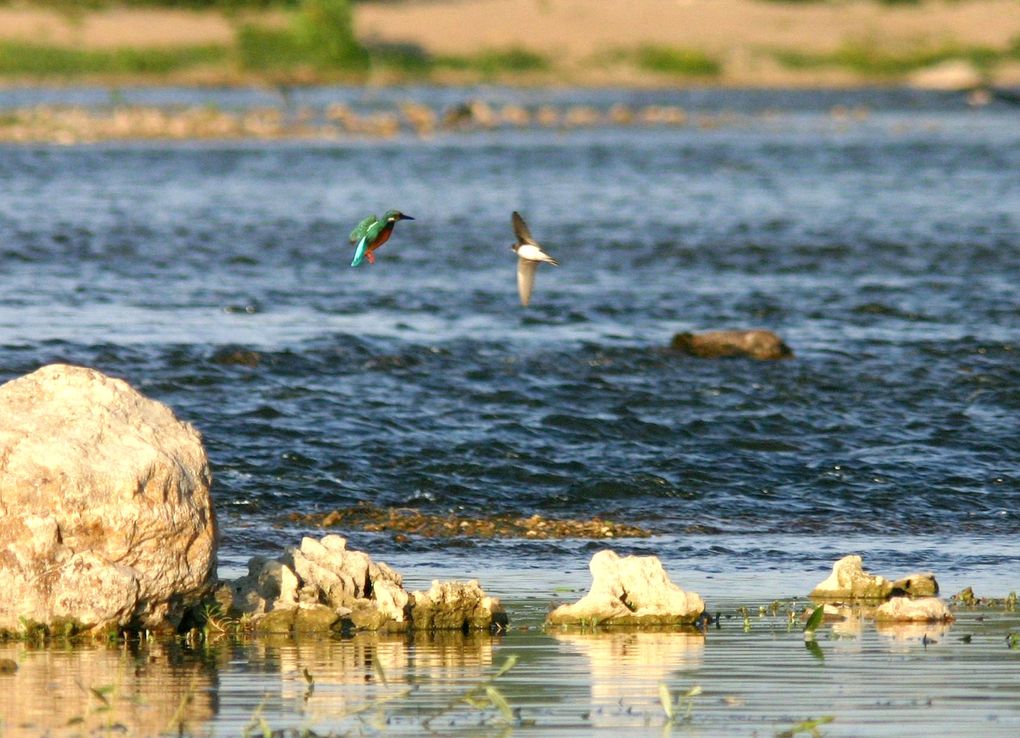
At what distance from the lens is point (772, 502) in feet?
42.0

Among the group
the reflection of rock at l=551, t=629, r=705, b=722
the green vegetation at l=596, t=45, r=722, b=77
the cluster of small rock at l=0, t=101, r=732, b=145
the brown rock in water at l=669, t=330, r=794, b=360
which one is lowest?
the reflection of rock at l=551, t=629, r=705, b=722

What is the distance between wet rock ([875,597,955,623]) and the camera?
8906mm

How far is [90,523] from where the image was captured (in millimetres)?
8219

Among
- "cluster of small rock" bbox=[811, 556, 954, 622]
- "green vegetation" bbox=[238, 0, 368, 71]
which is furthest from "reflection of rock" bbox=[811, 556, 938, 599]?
"green vegetation" bbox=[238, 0, 368, 71]

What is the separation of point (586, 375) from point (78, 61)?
235 feet

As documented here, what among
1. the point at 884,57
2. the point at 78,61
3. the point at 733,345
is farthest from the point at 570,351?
the point at 884,57

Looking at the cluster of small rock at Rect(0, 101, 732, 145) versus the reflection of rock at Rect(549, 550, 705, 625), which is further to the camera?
the cluster of small rock at Rect(0, 101, 732, 145)

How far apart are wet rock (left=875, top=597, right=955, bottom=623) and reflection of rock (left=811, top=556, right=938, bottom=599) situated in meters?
0.46

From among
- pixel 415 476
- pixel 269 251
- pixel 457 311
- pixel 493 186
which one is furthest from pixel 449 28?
pixel 415 476

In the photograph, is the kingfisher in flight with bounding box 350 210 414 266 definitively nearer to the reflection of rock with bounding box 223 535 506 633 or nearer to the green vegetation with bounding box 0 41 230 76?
the reflection of rock with bounding box 223 535 506 633

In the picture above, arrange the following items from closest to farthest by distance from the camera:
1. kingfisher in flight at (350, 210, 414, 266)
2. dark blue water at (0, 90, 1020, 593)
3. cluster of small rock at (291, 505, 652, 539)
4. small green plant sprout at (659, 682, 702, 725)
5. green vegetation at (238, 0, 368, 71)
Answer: small green plant sprout at (659, 682, 702, 725)
kingfisher in flight at (350, 210, 414, 266)
cluster of small rock at (291, 505, 652, 539)
dark blue water at (0, 90, 1020, 593)
green vegetation at (238, 0, 368, 71)

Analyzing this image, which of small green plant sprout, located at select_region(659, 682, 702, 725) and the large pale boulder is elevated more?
the large pale boulder

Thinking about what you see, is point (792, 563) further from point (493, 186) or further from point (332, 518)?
point (493, 186)

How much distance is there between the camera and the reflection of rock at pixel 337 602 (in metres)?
8.71
